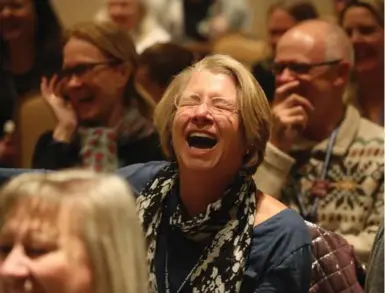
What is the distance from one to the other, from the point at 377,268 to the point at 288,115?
76cm

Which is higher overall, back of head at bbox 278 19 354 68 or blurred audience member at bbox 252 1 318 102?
back of head at bbox 278 19 354 68

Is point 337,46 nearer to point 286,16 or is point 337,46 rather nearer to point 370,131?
point 370,131

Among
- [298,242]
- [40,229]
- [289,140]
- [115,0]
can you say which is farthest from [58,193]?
[115,0]

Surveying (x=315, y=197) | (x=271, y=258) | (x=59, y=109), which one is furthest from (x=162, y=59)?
(x=271, y=258)

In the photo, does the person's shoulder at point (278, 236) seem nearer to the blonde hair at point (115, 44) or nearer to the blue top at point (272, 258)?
the blue top at point (272, 258)

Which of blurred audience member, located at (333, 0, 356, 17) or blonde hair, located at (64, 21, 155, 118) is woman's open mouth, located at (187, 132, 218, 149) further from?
blurred audience member, located at (333, 0, 356, 17)

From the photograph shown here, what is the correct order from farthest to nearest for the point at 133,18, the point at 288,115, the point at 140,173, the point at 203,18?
1. the point at 203,18
2. the point at 133,18
3. the point at 288,115
4. the point at 140,173

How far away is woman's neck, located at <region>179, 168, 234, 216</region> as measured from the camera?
1.82 meters

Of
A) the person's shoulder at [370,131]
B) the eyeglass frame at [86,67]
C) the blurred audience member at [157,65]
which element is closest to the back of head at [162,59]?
the blurred audience member at [157,65]

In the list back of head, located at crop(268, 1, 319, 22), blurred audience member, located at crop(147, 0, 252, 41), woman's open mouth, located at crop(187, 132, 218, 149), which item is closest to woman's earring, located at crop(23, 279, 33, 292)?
woman's open mouth, located at crop(187, 132, 218, 149)

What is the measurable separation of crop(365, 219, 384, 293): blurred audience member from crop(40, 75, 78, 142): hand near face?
1013 millimetres

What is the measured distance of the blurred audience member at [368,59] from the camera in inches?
109

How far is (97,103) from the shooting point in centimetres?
243

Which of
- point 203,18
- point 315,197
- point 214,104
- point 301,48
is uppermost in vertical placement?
point 214,104
